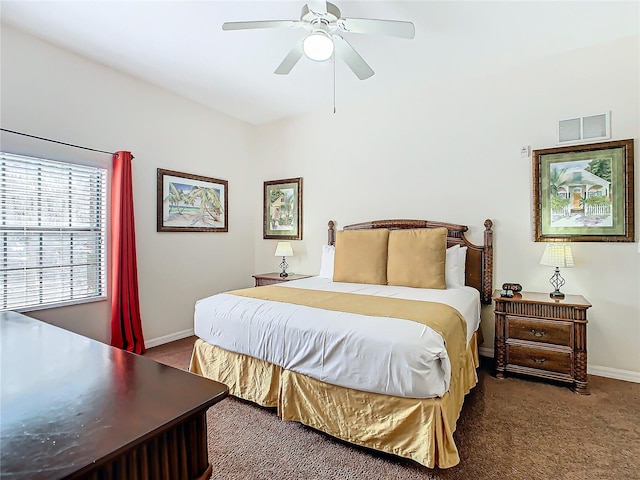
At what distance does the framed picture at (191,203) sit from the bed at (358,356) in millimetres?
1722

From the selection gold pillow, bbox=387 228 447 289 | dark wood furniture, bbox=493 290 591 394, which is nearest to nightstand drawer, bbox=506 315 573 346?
dark wood furniture, bbox=493 290 591 394

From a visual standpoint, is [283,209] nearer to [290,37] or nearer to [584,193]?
[290,37]

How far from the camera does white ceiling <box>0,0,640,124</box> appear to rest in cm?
246

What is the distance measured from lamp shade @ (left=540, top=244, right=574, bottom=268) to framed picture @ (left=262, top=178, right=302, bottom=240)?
2868mm

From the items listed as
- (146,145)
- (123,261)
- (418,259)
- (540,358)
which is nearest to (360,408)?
(418,259)

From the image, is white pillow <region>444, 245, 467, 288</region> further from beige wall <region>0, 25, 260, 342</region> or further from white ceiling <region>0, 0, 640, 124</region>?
beige wall <region>0, 25, 260, 342</region>

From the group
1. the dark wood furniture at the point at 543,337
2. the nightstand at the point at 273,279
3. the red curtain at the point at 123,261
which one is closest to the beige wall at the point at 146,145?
the red curtain at the point at 123,261

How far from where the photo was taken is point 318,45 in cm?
224

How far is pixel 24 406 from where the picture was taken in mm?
759

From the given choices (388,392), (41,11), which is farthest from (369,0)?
(388,392)

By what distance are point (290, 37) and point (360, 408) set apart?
2.88 metres

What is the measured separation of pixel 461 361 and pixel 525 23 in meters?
2.66

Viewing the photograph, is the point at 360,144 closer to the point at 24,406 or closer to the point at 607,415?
the point at 607,415

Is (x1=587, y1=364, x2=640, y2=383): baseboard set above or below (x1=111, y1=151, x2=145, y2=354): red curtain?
below
